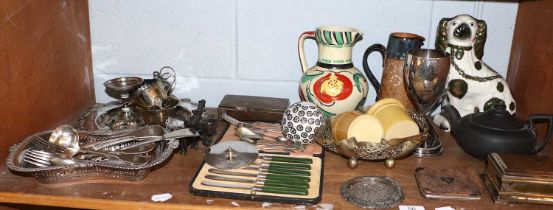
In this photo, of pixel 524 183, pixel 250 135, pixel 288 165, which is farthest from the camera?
pixel 250 135

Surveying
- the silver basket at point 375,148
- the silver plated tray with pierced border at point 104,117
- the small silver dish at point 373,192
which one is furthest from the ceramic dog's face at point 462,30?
the silver plated tray with pierced border at point 104,117

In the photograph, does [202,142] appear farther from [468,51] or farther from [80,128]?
[468,51]

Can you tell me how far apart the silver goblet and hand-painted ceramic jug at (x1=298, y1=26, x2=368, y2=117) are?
4.6 inches

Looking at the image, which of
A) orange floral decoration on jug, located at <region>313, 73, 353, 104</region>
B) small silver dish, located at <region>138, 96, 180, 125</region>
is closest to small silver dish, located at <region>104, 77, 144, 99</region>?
small silver dish, located at <region>138, 96, 180, 125</region>

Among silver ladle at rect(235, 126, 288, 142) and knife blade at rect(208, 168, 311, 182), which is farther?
silver ladle at rect(235, 126, 288, 142)

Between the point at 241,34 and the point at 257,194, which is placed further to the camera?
the point at 241,34

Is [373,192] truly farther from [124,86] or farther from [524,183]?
[124,86]

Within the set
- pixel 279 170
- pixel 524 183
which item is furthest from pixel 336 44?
pixel 524 183

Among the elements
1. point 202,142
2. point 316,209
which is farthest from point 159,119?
point 316,209

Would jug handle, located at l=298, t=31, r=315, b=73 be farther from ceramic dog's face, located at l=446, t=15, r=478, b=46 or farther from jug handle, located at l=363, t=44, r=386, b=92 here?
ceramic dog's face, located at l=446, t=15, r=478, b=46

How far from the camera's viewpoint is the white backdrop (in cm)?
107

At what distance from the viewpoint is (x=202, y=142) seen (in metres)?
0.93

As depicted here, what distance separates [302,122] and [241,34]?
320mm

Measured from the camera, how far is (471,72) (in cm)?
97
